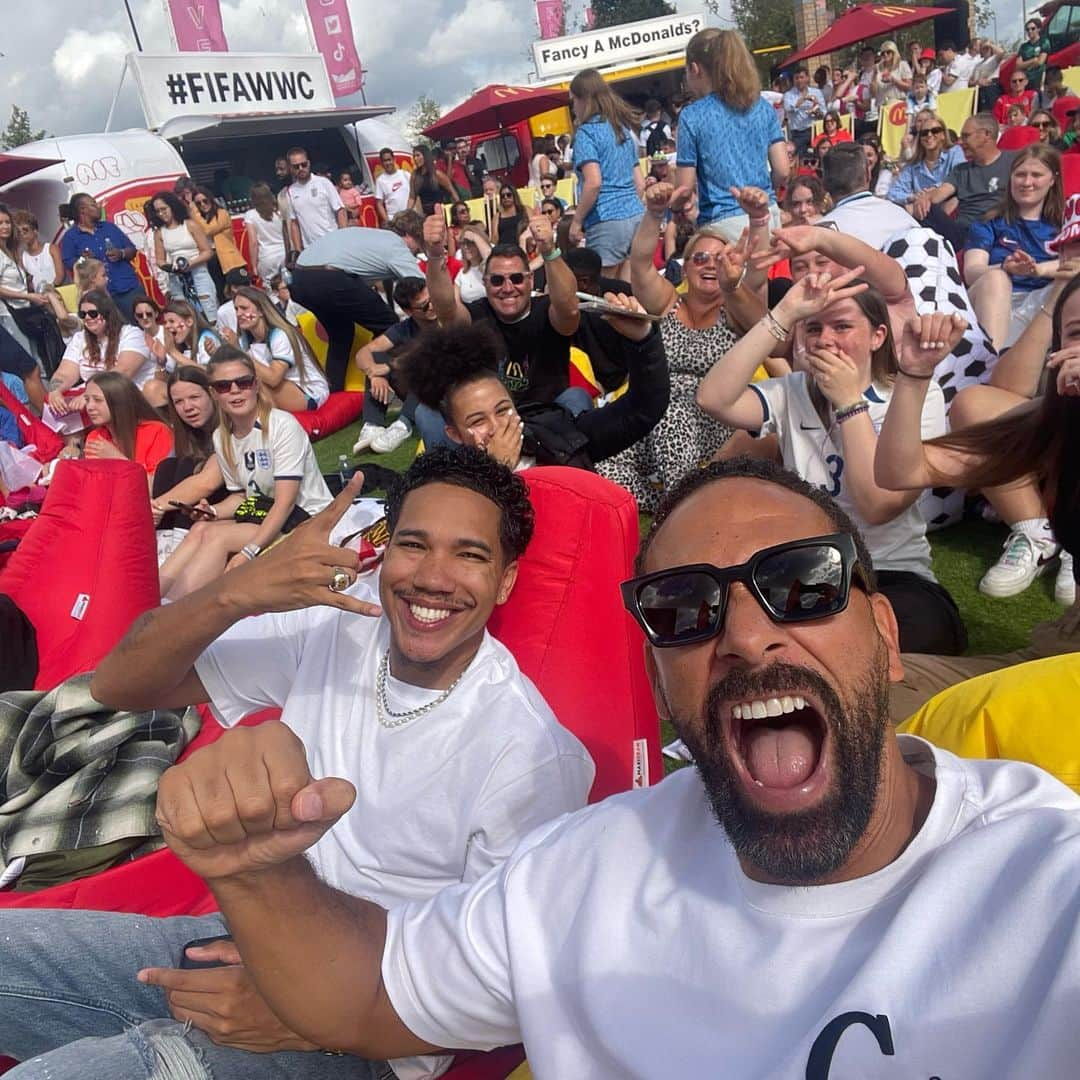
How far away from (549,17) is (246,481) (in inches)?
1439

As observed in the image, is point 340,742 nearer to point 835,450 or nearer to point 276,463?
point 835,450

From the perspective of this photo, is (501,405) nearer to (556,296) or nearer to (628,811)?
(556,296)

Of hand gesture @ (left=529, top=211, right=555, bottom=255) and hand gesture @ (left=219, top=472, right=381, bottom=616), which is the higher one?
hand gesture @ (left=529, top=211, right=555, bottom=255)

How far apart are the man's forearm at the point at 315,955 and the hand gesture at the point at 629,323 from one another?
2291 mm

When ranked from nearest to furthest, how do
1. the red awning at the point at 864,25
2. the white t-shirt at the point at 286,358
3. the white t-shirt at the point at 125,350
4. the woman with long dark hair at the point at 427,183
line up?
the white t-shirt at the point at 286,358 → the white t-shirt at the point at 125,350 → the woman with long dark hair at the point at 427,183 → the red awning at the point at 864,25

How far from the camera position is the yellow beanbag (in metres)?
1.68

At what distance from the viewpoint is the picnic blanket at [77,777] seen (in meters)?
2.47

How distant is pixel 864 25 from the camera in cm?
1897

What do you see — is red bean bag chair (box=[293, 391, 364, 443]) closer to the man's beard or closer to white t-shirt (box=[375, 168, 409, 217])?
white t-shirt (box=[375, 168, 409, 217])

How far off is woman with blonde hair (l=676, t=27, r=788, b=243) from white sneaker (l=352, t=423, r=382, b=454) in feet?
10.3

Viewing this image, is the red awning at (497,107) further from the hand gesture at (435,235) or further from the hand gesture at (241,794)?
the hand gesture at (241,794)

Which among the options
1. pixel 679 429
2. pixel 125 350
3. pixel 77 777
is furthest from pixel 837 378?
pixel 125 350

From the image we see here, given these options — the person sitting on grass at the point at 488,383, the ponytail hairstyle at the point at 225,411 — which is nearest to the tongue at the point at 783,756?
the person sitting on grass at the point at 488,383

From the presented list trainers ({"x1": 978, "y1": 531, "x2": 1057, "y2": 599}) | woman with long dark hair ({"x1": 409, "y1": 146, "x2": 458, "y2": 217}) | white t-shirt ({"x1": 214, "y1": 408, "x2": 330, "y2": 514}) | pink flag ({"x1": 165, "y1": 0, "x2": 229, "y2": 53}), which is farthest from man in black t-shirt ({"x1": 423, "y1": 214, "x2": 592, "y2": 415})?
pink flag ({"x1": 165, "y1": 0, "x2": 229, "y2": 53})
